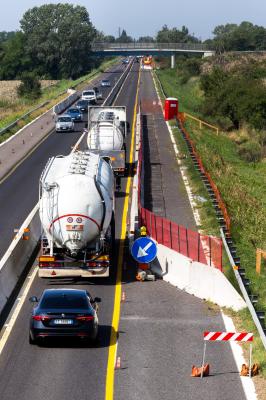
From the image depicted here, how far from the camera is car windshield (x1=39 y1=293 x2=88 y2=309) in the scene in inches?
788

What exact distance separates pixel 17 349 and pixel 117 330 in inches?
114

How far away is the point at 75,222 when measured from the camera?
2522 centimetres

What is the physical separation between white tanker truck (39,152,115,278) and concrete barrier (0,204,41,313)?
40.8 inches

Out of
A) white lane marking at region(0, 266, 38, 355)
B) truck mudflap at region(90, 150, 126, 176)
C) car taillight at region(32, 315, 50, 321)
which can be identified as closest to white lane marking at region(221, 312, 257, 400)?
car taillight at region(32, 315, 50, 321)

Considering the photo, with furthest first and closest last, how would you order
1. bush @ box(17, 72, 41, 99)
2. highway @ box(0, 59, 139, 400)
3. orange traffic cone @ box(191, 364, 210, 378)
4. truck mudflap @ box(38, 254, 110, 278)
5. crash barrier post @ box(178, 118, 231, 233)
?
1. bush @ box(17, 72, 41, 99)
2. crash barrier post @ box(178, 118, 231, 233)
3. truck mudflap @ box(38, 254, 110, 278)
4. orange traffic cone @ box(191, 364, 210, 378)
5. highway @ box(0, 59, 139, 400)

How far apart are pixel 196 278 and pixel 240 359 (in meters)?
6.21

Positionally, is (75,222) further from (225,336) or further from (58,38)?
(58,38)

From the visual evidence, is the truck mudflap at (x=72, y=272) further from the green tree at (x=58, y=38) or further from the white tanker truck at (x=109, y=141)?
the green tree at (x=58, y=38)

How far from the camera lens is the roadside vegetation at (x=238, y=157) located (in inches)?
1250

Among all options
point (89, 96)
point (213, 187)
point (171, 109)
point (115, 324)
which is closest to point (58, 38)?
point (89, 96)

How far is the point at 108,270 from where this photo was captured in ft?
85.8

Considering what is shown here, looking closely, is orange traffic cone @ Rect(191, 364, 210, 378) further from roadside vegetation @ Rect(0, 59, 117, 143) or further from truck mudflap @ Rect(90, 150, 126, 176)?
roadside vegetation @ Rect(0, 59, 117, 143)

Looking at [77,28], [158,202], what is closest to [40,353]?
[158,202]

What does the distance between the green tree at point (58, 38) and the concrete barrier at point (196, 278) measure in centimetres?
15177
